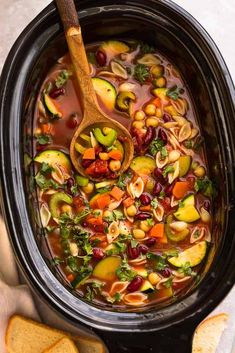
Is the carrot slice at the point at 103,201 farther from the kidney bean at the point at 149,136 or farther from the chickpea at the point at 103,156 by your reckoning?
the kidney bean at the point at 149,136

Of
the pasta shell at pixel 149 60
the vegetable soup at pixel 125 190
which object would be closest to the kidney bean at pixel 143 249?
the vegetable soup at pixel 125 190

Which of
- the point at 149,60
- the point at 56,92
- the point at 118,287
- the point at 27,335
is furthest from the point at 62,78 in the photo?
the point at 27,335

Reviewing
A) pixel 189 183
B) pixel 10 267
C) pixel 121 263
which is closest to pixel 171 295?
pixel 121 263

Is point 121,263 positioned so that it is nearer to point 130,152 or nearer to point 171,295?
point 171,295

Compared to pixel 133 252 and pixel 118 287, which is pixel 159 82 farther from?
pixel 118 287

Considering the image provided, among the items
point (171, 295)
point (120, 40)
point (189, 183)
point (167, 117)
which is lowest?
point (171, 295)
